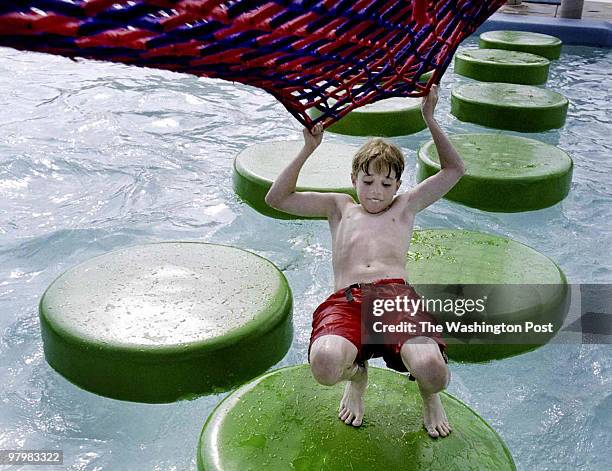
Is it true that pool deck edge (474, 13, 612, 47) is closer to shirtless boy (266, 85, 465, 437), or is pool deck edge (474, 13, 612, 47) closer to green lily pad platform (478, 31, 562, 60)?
green lily pad platform (478, 31, 562, 60)

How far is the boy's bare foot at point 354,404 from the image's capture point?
6.47ft

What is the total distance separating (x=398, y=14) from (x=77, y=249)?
206 centimetres

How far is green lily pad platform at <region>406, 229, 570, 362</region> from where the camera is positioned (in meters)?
2.58

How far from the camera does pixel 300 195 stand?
2.07 metres

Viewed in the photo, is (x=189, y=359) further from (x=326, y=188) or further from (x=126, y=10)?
(x=326, y=188)

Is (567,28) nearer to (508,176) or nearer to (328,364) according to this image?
(508,176)

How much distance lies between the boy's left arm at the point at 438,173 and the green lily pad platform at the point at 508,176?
1700mm

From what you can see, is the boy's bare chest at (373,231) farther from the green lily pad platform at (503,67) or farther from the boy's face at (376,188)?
the green lily pad platform at (503,67)

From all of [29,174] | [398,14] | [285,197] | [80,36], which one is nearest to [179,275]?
[285,197]

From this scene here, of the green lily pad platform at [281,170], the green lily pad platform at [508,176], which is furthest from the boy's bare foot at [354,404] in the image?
the green lily pad platform at [508,176]

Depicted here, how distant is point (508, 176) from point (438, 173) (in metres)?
1.77

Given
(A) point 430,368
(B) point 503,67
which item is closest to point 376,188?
(A) point 430,368

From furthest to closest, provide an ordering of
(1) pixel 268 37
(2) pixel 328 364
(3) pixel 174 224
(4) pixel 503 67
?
(4) pixel 503 67
(3) pixel 174 224
(2) pixel 328 364
(1) pixel 268 37

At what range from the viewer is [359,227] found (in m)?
2.05
